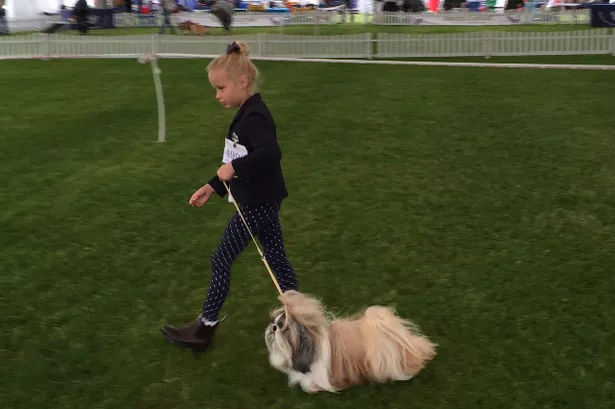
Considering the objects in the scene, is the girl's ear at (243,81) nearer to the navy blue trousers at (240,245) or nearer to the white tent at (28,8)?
the navy blue trousers at (240,245)

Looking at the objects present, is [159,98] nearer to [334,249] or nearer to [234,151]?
[334,249]

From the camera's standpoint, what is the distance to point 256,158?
300 cm

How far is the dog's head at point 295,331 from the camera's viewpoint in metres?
2.85

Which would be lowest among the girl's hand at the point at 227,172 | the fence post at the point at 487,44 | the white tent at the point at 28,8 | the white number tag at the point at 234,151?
the girl's hand at the point at 227,172

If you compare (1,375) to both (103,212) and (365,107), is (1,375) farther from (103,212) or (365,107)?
(365,107)

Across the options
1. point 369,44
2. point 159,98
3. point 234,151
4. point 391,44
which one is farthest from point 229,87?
point 391,44

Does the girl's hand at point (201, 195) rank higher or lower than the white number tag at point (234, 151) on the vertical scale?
lower

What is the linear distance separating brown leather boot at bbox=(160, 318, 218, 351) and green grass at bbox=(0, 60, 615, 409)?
0.06 metres

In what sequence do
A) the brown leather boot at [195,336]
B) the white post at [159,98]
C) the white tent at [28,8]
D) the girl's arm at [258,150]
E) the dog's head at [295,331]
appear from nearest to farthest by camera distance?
the dog's head at [295,331] → the girl's arm at [258,150] → the brown leather boot at [195,336] → the white post at [159,98] → the white tent at [28,8]

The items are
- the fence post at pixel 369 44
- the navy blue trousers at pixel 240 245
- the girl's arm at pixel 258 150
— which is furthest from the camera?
the fence post at pixel 369 44

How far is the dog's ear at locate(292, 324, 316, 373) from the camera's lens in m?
2.87

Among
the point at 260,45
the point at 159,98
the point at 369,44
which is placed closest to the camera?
the point at 159,98

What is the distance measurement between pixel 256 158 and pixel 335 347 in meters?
1.02

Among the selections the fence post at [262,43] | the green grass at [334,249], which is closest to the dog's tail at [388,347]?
the green grass at [334,249]
